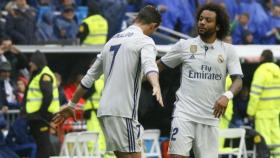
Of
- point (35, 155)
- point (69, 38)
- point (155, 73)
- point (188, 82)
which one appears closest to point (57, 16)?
point (69, 38)

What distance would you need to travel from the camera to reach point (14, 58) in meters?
19.9

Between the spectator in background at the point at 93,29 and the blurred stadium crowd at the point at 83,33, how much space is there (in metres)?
0.04

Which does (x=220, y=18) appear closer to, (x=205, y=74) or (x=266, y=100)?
(x=205, y=74)

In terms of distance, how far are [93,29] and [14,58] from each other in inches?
82.4

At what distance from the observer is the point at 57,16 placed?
71.1ft

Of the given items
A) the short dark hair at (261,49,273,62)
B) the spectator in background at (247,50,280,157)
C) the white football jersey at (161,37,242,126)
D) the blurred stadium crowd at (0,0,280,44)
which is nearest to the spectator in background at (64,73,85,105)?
the blurred stadium crowd at (0,0,280,44)

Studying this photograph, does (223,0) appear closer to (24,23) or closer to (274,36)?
(274,36)

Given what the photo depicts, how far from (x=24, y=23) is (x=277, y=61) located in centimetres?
476

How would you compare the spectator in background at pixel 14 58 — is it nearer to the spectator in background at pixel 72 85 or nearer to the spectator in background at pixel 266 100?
the spectator in background at pixel 72 85

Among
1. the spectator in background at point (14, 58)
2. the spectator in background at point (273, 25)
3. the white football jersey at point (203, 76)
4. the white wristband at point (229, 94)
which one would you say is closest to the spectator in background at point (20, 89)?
the spectator in background at point (14, 58)

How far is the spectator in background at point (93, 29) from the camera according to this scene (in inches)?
838

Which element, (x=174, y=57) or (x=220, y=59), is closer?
(x=220, y=59)

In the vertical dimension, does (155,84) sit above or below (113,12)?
below

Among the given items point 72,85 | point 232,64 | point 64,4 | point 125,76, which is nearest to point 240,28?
point 64,4
